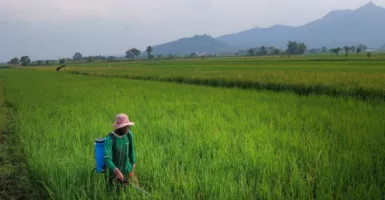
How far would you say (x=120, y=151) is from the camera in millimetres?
2924

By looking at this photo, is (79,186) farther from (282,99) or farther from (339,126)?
(282,99)

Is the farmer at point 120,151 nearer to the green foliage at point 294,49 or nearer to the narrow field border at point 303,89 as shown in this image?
the narrow field border at point 303,89

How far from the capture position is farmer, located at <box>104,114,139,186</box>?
110 inches

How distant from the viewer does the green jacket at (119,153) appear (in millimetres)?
2822

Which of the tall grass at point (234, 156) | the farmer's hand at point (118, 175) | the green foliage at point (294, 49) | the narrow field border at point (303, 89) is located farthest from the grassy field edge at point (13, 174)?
the green foliage at point (294, 49)

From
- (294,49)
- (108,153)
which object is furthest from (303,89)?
(294,49)

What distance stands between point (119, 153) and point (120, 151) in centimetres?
2

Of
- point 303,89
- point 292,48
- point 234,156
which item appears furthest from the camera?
point 292,48

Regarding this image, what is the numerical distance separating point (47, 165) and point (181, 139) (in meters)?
1.93

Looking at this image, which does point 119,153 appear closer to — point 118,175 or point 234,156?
point 118,175

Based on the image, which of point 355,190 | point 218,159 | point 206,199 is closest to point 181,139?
point 218,159

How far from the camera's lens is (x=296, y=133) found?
471cm

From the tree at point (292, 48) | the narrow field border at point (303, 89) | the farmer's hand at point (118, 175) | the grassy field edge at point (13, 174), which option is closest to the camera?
the farmer's hand at point (118, 175)

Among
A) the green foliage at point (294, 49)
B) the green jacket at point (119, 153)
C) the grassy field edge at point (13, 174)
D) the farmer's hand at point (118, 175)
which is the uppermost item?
the green foliage at point (294, 49)
